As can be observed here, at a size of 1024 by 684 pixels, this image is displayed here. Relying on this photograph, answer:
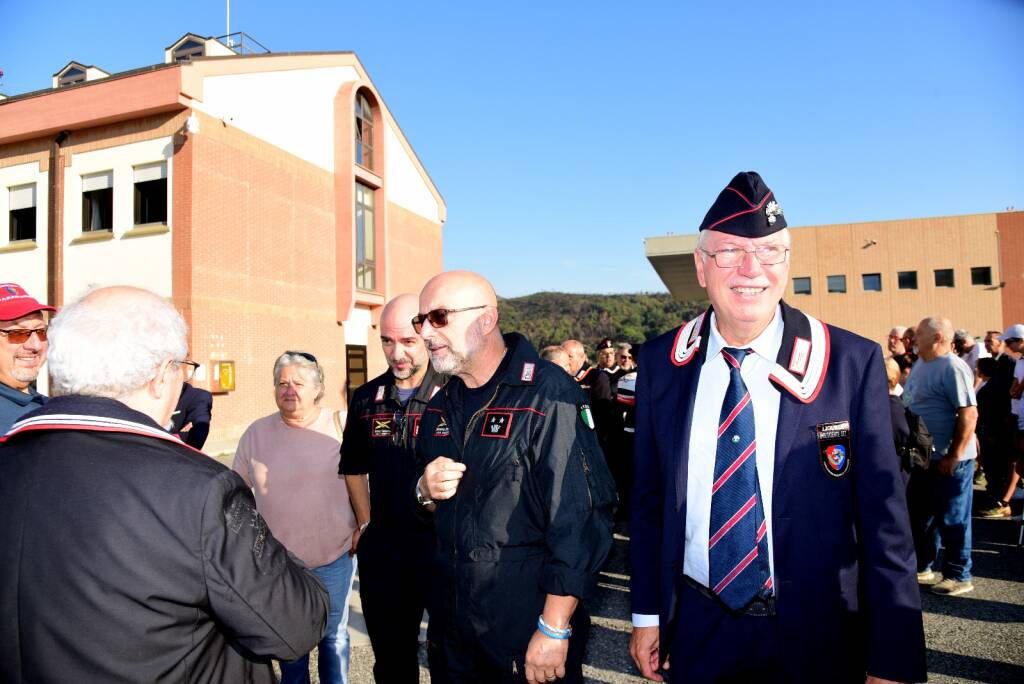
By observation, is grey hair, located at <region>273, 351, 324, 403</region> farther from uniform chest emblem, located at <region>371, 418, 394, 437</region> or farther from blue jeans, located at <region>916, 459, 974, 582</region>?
blue jeans, located at <region>916, 459, 974, 582</region>

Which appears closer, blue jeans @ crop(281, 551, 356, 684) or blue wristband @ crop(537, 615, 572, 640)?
blue wristband @ crop(537, 615, 572, 640)

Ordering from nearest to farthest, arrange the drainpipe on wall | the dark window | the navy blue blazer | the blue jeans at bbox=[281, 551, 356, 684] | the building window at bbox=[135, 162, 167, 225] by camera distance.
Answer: the navy blue blazer < the blue jeans at bbox=[281, 551, 356, 684] < the building window at bbox=[135, 162, 167, 225] < the drainpipe on wall < the dark window

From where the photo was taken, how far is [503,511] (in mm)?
2281

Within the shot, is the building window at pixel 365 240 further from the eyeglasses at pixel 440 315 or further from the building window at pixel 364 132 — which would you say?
the eyeglasses at pixel 440 315

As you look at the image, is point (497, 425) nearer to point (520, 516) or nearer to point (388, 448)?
point (520, 516)

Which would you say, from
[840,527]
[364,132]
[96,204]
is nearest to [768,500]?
[840,527]

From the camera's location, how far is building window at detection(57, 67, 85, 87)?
23.0m

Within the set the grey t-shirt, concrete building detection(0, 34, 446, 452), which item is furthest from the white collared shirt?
concrete building detection(0, 34, 446, 452)

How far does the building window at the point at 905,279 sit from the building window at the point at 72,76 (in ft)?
119

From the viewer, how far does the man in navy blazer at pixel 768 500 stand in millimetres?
1854

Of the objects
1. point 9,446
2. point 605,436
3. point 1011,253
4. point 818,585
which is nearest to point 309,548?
point 9,446

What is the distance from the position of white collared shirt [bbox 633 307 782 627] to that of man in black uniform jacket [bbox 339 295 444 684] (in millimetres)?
1318

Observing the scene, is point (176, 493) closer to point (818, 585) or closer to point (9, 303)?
point (818, 585)

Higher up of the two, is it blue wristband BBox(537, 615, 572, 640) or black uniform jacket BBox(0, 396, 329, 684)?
black uniform jacket BBox(0, 396, 329, 684)
